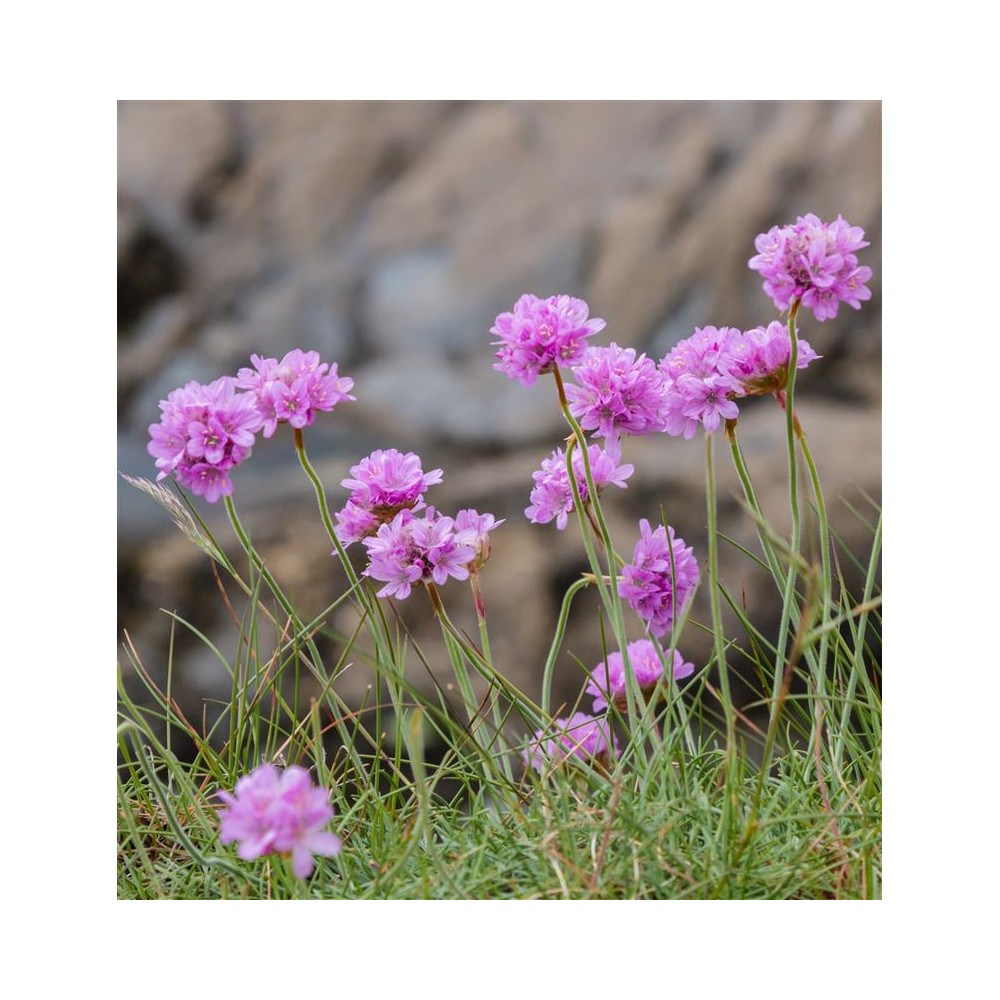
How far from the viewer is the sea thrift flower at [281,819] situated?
2.82 ft

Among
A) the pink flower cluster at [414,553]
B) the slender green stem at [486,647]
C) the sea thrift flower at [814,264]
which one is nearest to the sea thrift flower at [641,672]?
the slender green stem at [486,647]

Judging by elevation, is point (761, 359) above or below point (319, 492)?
above

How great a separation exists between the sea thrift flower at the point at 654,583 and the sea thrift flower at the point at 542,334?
0.20 meters

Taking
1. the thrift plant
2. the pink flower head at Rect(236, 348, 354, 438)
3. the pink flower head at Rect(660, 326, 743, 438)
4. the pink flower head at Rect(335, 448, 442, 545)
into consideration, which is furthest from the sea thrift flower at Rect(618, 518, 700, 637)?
the pink flower head at Rect(236, 348, 354, 438)

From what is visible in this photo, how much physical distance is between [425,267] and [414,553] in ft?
3.23

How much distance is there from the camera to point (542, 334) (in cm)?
108

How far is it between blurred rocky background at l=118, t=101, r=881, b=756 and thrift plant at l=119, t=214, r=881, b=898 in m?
0.47

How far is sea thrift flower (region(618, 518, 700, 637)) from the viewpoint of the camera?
119 cm

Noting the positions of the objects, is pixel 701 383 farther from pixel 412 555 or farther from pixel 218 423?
pixel 218 423

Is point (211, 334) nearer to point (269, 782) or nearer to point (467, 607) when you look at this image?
point (467, 607)

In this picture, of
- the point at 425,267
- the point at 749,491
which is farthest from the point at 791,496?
the point at 425,267

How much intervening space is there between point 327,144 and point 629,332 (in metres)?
0.57

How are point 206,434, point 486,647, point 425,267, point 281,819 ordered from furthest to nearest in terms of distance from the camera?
point 425,267
point 486,647
point 206,434
point 281,819
